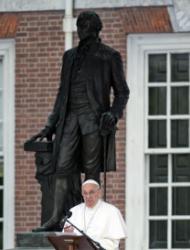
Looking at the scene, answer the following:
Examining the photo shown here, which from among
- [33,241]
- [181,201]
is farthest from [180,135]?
[33,241]

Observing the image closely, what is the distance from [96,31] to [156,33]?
453 centimetres

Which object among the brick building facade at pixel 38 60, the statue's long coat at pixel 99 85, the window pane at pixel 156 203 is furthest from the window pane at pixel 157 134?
the statue's long coat at pixel 99 85

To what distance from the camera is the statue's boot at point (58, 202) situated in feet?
40.7

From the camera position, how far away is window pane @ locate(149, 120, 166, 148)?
1720 centimetres

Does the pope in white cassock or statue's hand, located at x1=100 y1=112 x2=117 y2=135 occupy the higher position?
statue's hand, located at x1=100 y1=112 x2=117 y2=135

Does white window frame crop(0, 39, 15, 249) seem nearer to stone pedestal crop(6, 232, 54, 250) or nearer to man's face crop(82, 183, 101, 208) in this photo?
stone pedestal crop(6, 232, 54, 250)

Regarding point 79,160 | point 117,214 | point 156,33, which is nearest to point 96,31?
point 79,160

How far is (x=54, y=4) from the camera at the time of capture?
691 inches

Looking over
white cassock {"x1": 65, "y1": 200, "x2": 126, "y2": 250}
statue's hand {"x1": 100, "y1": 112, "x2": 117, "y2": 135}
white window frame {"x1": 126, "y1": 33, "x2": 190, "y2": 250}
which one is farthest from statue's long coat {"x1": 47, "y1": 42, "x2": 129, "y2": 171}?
white window frame {"x1": 126, "y1": 33, "x2": 190, "y2": 250}

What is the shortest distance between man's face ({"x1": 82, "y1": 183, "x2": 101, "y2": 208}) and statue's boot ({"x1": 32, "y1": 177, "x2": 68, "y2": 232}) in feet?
4.15

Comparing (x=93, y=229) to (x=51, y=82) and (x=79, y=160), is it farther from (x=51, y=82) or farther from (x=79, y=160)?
(x=51, y=82)

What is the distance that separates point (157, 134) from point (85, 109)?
4.81 meters

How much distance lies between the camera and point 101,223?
36.5 ft

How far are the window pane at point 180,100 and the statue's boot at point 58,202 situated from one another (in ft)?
16.0
